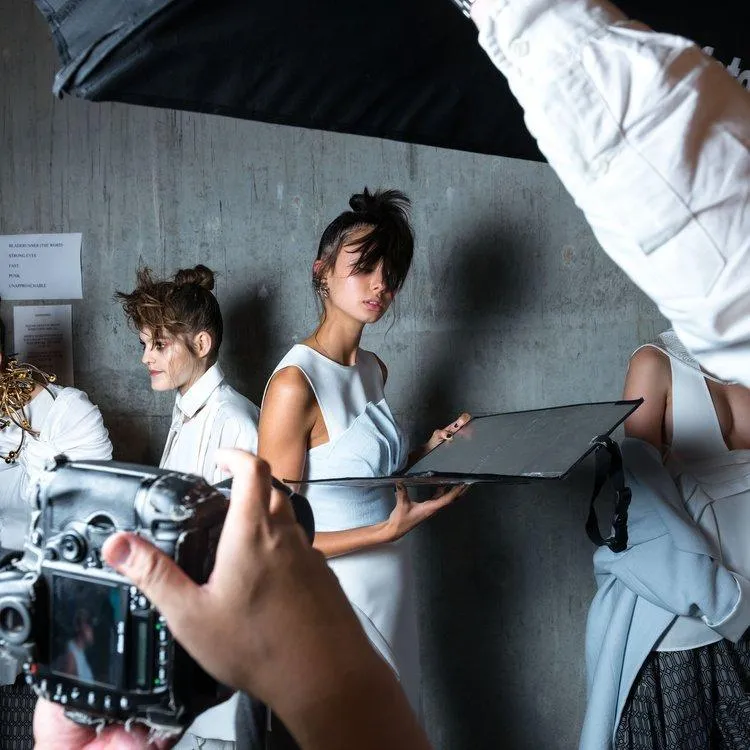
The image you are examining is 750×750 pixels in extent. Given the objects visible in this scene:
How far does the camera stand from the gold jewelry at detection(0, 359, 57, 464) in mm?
2254

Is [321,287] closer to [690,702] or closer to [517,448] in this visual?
[517,448]

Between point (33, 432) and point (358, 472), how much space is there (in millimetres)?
966

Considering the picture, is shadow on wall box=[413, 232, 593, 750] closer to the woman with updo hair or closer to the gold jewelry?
the woman with updo hair

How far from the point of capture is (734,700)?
5.60 feet

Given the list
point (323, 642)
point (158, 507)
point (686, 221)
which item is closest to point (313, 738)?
point (323, 642)

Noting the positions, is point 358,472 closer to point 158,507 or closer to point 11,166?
point 158,507

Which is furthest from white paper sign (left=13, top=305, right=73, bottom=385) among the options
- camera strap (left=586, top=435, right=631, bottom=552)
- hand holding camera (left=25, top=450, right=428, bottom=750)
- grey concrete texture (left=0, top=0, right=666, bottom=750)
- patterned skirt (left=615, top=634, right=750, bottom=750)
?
hand holding camera (left=25, top=450, right=428, bottom=750)

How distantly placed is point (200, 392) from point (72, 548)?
1612 millimetres

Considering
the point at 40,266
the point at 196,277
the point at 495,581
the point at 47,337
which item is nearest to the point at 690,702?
the point at 495,581

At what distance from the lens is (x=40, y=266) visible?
2865 millimetres

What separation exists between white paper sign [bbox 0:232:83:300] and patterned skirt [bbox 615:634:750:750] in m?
2.16

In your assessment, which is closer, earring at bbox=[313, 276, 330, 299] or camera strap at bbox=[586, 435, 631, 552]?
camera strap at bbox=[586, 435, 631, 552]

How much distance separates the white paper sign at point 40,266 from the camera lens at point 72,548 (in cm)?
235

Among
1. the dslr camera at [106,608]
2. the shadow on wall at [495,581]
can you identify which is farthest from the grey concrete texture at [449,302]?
the dslr camera at [106,608]
